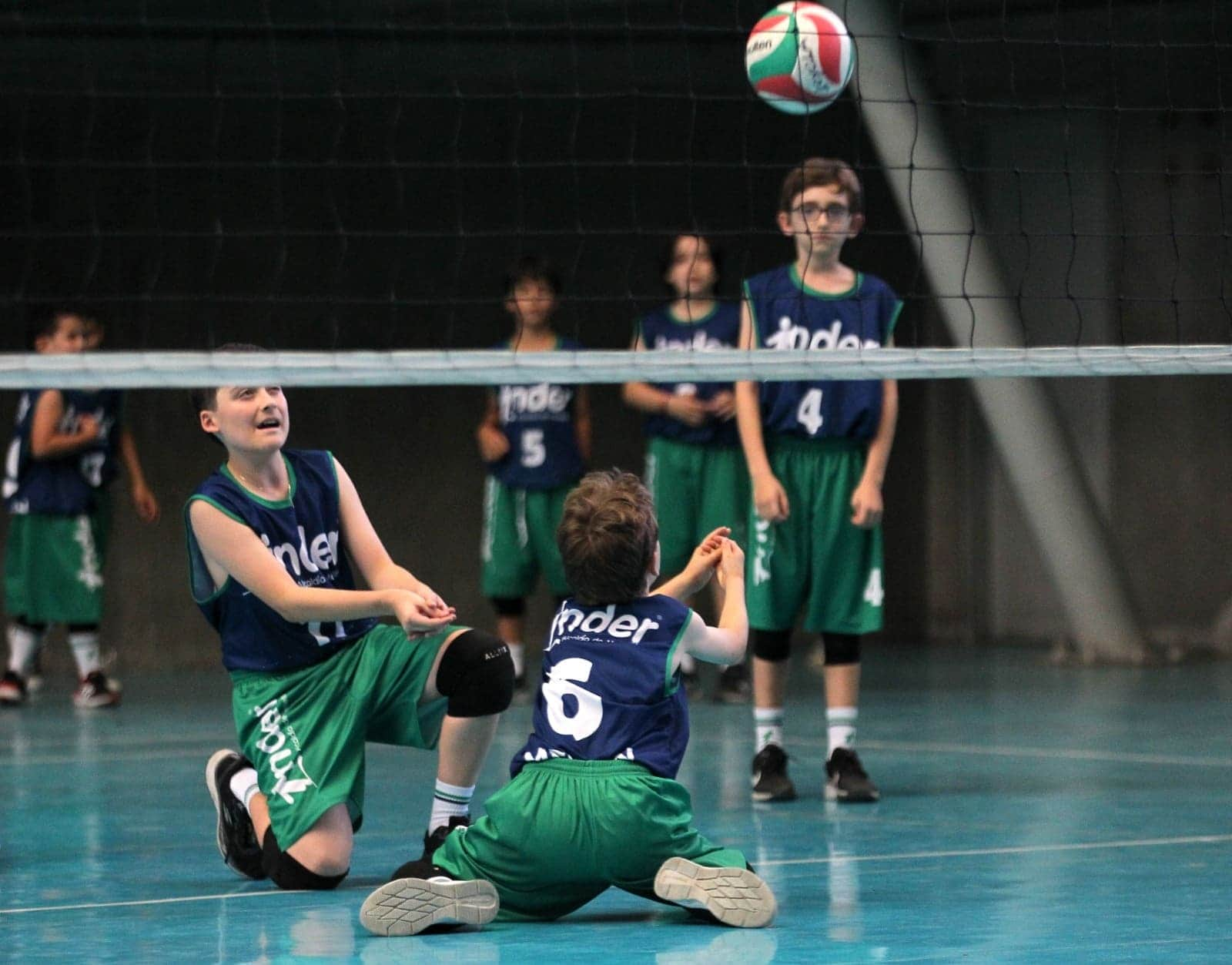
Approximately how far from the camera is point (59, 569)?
10141mm

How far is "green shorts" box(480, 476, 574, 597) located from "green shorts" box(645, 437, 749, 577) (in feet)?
1.92

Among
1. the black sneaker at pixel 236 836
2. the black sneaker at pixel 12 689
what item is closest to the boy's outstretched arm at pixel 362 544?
the black sneaker at pixel 236 836

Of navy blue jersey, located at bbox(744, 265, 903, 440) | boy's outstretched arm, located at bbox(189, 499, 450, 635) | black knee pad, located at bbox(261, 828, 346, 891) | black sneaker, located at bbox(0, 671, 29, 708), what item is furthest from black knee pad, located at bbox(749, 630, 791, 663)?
black sneaker, located at bbox(0, 671, 29, 708)

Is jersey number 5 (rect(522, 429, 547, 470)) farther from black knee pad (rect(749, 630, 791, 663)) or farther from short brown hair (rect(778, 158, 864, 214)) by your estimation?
short brown hair (rect(778, 158, 864, 214))

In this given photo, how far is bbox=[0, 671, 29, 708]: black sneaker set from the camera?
396 inches

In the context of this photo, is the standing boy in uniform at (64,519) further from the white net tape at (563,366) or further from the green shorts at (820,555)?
the white net tape at (563,366)

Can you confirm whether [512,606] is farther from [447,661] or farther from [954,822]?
[447,661]

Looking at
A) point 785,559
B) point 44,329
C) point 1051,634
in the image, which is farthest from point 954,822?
point 1051,634

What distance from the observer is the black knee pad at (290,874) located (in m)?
4.88

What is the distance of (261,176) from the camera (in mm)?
12883

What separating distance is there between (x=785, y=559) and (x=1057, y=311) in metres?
7.05

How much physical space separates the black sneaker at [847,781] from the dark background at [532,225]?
5888 mm

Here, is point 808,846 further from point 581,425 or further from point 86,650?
point 86,650

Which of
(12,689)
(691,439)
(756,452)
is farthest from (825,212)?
(12,689)
